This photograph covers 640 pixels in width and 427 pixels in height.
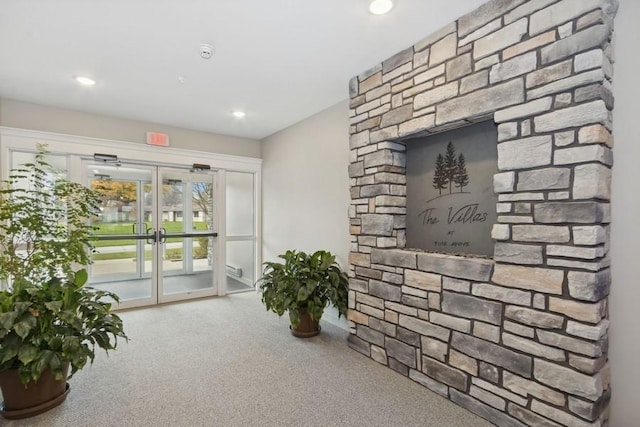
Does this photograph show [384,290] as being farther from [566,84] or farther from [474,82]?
[566,84]

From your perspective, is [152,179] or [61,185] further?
[152,179]

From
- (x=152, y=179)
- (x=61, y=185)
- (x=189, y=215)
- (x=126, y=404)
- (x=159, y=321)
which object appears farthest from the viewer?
(x=189, y=215)

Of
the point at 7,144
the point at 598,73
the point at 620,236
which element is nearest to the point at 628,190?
the point at 620,236

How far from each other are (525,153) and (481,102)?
448mm

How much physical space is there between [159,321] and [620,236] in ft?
14.0

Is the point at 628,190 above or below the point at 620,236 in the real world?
above

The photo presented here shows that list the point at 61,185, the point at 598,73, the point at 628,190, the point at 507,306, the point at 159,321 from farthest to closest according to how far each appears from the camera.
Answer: the point at 159,321
the point at 61,185
the point at 507,306
the point at 628,190
the point at 598,73

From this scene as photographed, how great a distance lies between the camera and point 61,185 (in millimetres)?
2469

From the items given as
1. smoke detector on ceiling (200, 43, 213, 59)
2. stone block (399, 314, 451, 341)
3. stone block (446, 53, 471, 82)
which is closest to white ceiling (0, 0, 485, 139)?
smoke detector on ceiling (200, 43, 213, 59)

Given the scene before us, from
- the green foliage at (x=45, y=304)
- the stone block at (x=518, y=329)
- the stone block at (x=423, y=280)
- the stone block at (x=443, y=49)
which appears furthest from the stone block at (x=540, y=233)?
the green foliage at (x=45, y=304)

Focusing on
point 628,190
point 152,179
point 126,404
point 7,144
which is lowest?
point 126,404

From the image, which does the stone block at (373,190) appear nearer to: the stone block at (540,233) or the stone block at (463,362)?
the stone block at (540,233)

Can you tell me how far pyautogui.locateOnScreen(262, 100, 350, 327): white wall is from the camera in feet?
11.5

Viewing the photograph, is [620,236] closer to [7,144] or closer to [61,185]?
[61,185]
